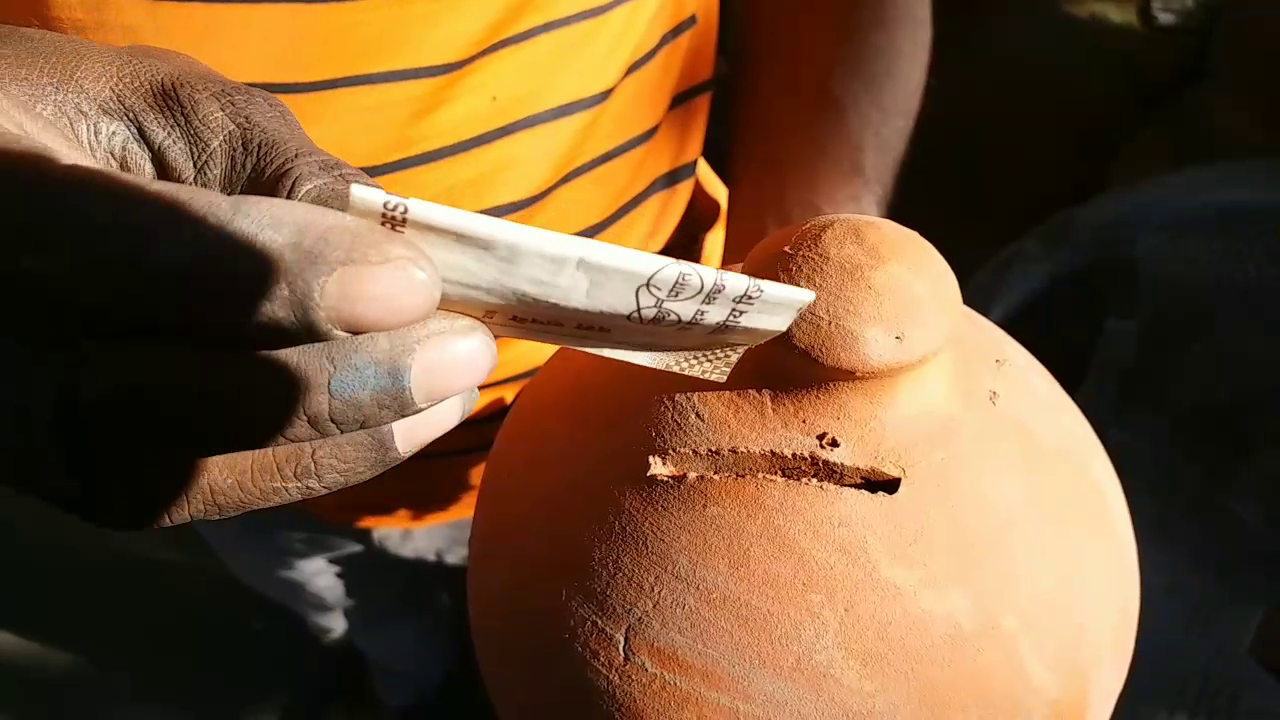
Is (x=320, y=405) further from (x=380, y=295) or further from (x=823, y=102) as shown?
(x=823, y=102)

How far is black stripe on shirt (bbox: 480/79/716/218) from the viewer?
0.63 metres

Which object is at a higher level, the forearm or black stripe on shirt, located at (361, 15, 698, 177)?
black stripe on shirt, located at (361, 15, 698, 177)

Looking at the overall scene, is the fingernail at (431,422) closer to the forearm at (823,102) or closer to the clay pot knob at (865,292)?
the clay pot knob at (865,292)

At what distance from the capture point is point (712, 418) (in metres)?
0.51

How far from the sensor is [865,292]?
51cm

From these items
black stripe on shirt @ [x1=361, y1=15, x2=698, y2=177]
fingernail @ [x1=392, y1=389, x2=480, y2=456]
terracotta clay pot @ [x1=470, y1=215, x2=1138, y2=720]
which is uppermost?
black stripe on shirt @ [x1=361, y1=15, x2=698, y2=177]

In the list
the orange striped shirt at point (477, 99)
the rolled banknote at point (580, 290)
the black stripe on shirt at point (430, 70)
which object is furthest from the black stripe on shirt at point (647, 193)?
the rolled banknote at point (580, 290)

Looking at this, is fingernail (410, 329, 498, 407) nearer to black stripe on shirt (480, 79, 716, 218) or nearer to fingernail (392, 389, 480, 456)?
fingernail (392, 389, 480, 456)

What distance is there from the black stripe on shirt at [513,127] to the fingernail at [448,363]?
22cm

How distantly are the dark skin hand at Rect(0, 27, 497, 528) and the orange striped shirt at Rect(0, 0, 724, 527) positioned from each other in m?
0.07

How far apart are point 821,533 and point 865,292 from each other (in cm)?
13

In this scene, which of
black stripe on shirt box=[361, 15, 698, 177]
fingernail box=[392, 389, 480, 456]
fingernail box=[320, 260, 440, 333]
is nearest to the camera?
fingernail box=[320, 260, 440, 333]

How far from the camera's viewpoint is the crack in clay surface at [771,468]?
1.64 ft

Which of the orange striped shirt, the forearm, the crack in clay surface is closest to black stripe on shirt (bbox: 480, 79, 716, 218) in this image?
the orange striped shirt
